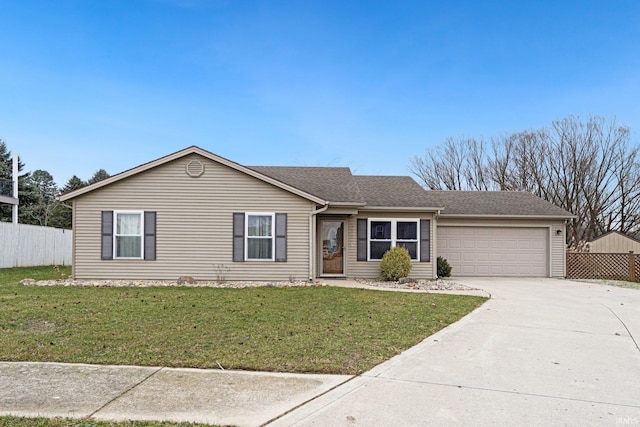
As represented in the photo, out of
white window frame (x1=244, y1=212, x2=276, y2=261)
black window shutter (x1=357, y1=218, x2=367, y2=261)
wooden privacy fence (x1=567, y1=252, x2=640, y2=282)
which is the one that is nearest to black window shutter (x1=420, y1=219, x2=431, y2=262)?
black window shutter (x1=357, y1=218, x2=367, y2=261)

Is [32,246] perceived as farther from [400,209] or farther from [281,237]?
[400,209]

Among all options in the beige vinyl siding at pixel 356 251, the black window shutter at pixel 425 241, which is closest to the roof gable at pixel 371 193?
the beige vinyl siding at pixel 356 251

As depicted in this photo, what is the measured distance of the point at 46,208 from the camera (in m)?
39.2

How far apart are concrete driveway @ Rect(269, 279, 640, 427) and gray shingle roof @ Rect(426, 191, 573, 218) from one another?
840 centimetres

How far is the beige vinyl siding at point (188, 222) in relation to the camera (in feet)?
40.8

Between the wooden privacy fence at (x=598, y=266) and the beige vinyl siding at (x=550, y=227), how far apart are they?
1.85 ft

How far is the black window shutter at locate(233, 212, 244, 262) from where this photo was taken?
1249 centimetres

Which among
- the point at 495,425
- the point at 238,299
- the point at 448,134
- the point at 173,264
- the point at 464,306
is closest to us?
the point at 495,425

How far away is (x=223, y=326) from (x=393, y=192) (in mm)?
10047

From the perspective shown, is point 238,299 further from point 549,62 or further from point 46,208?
point 46,208

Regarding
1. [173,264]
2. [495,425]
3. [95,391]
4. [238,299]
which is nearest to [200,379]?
[95,391]

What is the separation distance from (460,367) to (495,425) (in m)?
1.47

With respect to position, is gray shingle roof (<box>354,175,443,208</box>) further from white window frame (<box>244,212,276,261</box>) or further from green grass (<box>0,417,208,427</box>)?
green grass (<box>0,417,208,427</box>)

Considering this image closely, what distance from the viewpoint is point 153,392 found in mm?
3797
